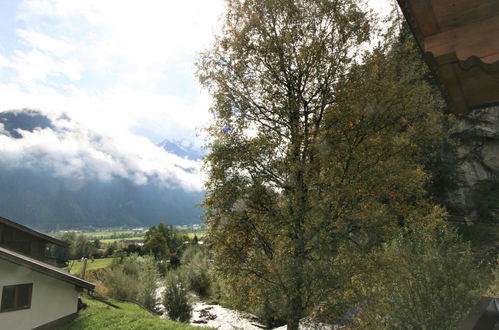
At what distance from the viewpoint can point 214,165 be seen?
1274cm

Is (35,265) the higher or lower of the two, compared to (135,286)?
higher

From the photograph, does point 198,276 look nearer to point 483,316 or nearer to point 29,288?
point 29,288

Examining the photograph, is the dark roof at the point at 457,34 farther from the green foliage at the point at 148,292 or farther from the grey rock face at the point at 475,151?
the grey rock face at the point at 475,151

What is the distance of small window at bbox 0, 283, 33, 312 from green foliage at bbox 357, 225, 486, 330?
20334mm

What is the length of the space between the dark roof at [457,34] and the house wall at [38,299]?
24.4 metres

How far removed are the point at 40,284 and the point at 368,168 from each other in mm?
22357

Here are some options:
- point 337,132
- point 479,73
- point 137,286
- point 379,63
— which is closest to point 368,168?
point 337,132

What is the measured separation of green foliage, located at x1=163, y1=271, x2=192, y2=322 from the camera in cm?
2695

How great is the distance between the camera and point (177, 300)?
27250 mm

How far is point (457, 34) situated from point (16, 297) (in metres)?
25.1

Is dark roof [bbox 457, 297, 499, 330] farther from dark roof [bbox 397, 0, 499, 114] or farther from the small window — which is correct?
the small window

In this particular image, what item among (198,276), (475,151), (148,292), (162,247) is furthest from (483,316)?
(162,247)

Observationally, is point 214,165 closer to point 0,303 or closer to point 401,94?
point 401,94

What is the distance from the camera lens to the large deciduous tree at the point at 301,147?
11344 millimetres
